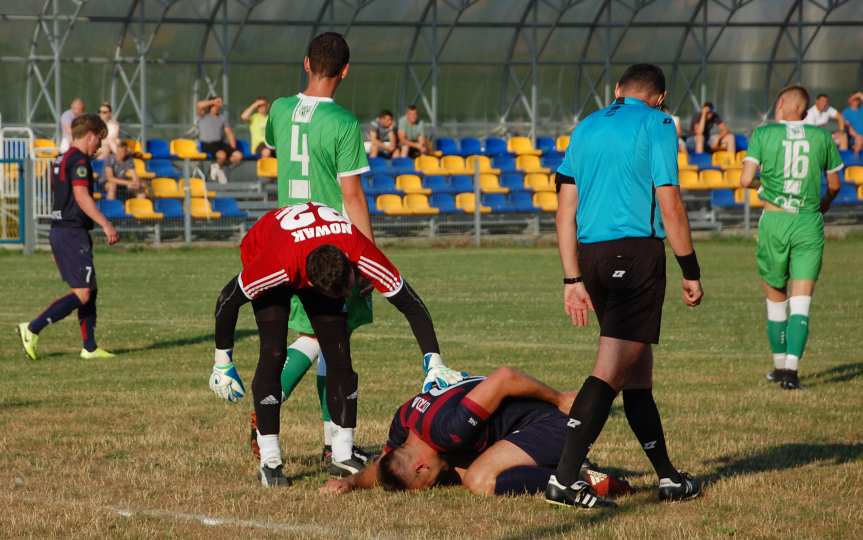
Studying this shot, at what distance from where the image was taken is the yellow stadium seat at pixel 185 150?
29.1 m

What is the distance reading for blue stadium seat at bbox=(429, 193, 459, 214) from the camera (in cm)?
2891

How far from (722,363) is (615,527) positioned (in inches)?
248

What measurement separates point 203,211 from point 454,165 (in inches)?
266

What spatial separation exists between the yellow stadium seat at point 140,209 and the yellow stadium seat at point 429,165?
662 cm

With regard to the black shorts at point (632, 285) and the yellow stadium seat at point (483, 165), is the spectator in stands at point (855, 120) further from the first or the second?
the black shorts at point (632, 285)

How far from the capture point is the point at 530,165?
105 feet

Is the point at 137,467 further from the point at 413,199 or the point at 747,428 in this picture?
the point at 413,199

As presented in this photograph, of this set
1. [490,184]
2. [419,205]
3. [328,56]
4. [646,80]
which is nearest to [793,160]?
[646,80]

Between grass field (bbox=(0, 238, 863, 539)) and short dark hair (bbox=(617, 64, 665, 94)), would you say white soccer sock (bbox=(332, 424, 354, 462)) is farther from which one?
short dark hair (bbox=(617, 64, 665, 94))

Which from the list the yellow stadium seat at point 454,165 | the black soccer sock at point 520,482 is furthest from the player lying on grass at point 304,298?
the yellow stadium seat at point 454,165

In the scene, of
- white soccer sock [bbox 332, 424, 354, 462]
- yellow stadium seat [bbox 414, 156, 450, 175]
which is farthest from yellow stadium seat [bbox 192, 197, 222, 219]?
white soccer sock [bbox 332, 424, 354, 462]

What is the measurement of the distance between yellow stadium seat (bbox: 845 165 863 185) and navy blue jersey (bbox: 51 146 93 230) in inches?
966

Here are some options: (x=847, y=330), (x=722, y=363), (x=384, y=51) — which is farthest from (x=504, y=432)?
(x=384, y=51)

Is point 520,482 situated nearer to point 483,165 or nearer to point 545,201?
point 545,201
